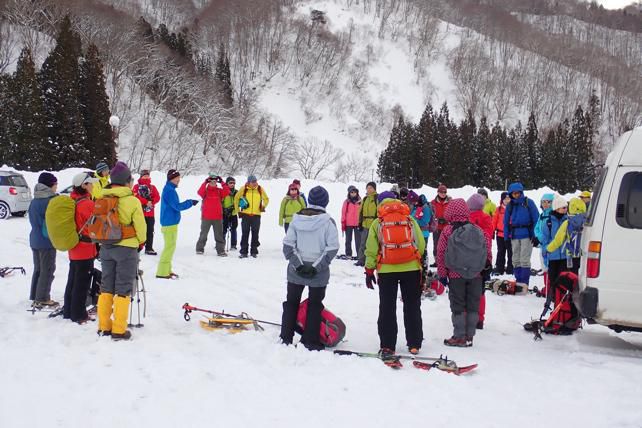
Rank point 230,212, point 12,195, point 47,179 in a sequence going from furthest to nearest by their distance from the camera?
1. point 12,195
2. point 230,212
3. point 47,179

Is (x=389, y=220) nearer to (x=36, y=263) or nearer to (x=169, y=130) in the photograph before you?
(x=36, y=263)

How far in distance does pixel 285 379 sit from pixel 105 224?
8.21 ft

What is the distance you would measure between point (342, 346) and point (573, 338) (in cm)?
302

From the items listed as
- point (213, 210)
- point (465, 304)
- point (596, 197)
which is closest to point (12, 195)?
point (213, 210)

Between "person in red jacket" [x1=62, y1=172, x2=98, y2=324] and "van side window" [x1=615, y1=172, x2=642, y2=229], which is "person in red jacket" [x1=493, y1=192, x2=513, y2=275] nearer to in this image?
"van side window" [x1=615, y1=172, x2=642, y2=229]

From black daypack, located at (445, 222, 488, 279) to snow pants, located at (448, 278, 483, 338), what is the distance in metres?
0.13

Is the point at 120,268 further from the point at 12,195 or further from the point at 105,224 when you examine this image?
the point at 12,195

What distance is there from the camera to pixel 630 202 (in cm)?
522

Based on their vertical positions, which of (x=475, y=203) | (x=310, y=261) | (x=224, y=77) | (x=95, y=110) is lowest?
(x=310, y=261)

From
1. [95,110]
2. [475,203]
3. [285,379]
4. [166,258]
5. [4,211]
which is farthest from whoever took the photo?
[95,110]

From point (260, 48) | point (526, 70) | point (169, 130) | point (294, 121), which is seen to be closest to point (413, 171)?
point (294, 121)

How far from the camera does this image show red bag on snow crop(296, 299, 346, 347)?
5410 mm

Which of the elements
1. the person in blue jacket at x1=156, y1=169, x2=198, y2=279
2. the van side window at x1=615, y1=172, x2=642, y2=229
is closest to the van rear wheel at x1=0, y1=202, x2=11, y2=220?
the person in blue jacket at x1=156, y1=169, x2=198, y2=279

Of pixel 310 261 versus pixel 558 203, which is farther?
pixel 558 203
